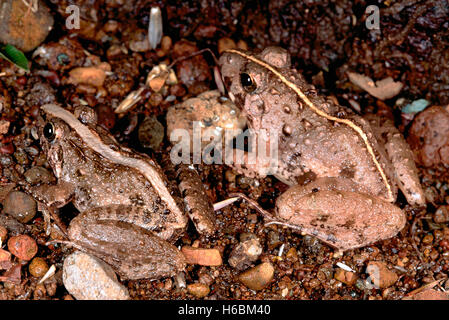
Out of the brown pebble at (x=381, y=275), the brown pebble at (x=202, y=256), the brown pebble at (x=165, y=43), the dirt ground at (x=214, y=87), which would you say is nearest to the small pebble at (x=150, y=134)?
the dirt ground at (x=214, y=87)

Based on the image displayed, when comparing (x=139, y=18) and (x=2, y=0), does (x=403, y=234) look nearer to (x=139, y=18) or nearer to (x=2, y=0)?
(x=139, y=18)

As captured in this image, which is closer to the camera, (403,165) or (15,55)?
(403,165)

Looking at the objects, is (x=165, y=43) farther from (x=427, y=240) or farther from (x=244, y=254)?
(x=427, y=240)

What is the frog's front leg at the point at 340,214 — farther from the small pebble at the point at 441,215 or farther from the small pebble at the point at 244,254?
the small pebble at the point at 441,215

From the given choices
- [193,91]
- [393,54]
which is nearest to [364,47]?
[393,54]

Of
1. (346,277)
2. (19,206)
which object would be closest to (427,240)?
(346,277)
